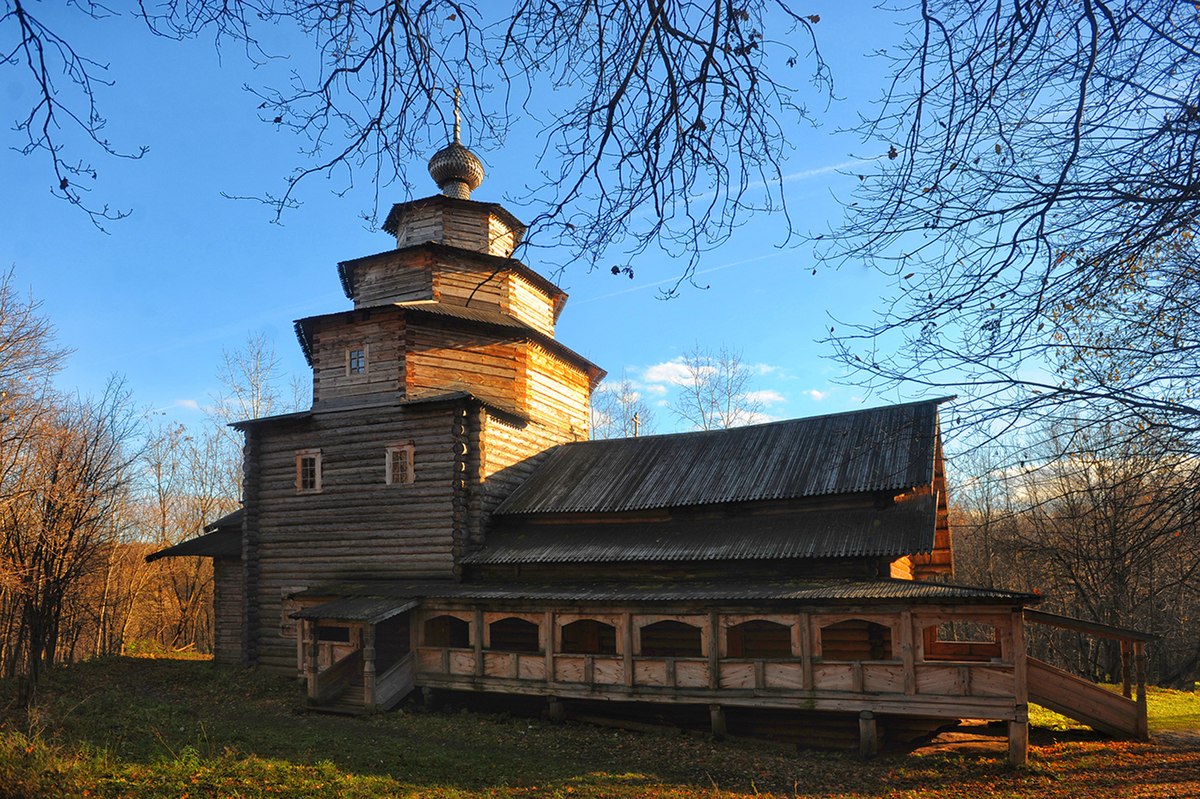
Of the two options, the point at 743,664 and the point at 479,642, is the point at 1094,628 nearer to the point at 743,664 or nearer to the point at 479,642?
the point at 743,664

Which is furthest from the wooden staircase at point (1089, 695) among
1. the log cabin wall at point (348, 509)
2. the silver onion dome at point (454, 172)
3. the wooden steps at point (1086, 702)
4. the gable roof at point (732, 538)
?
the silver onion dome at point (454, 172)

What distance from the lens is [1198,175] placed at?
205 inches

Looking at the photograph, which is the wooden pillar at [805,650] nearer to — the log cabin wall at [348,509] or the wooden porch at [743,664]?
the wooden porch at [743,664]

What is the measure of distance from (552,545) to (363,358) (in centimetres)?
817

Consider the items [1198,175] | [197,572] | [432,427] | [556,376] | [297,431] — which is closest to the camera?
[1198,175]

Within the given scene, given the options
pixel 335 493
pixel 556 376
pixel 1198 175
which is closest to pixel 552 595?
pixel 335 493

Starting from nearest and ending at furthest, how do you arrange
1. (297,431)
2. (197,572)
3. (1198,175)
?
1. (1198,175)
2. (297,431)
3. (197,572)

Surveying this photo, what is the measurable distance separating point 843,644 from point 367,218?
14864mm

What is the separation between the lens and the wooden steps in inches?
592

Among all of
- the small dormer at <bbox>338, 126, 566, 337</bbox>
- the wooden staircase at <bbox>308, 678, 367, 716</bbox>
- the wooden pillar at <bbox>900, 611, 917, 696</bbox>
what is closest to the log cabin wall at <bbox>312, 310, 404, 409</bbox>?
the small dormer at <bbox>338, 126, 566, 337</bbox>

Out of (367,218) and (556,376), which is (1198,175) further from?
(556,376)

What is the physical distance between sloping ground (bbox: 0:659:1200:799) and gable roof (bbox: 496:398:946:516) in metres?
5.72

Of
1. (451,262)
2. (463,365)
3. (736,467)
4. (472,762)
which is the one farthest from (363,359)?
(472,762)

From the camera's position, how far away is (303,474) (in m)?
23.0
